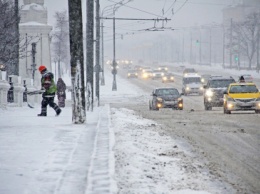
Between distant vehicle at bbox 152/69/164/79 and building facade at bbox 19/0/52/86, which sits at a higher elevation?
building facade at bbox 19/0/52/86

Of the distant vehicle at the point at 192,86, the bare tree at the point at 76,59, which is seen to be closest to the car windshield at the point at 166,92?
the bare tree at the point at 76,59

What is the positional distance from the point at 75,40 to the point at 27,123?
8.93ft

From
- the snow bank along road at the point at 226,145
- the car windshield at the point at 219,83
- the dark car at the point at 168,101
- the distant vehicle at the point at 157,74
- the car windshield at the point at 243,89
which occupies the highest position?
the distant vehicle at the point at 157,74

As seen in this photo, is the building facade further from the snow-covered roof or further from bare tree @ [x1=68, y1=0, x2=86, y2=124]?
bare tree @ [x1=68, y1=0, x2=86, y2=124]

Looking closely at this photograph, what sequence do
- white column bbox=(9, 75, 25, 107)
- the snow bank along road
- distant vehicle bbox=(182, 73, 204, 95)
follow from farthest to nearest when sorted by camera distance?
distant vehicle bbox=(182, 73, 204, 95) → white column bbox=(9, 75, 25, 107) → the snow bank along road

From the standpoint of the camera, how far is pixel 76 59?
51.0ft

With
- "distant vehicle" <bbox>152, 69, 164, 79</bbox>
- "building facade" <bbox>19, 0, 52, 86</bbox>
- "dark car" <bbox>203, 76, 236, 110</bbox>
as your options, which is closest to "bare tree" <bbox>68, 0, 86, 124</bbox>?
"dark car" <bbox>203, 76, 236, 110</bbox>

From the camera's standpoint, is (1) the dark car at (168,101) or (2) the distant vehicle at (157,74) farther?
(2) the distant vehicle at (157,74)

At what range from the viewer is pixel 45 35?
A: 4600 cm

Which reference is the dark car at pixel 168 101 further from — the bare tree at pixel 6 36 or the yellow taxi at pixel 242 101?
the bare tree at pixel 6 36

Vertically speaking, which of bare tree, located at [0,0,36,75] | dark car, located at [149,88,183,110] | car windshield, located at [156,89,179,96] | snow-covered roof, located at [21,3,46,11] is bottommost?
dark car, located at [149,88,183,110]

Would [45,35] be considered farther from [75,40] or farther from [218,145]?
[218,145]

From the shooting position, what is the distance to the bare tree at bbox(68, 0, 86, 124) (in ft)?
49.9

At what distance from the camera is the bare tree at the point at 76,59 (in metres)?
15.2
